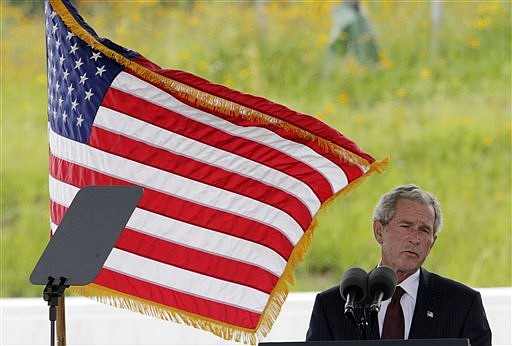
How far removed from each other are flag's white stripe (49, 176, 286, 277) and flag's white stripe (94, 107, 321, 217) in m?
0.25

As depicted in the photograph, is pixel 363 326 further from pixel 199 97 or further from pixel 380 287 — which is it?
pixel 199 97

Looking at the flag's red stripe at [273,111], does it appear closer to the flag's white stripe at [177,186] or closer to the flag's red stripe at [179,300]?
the flag's white stripe at [177,186]

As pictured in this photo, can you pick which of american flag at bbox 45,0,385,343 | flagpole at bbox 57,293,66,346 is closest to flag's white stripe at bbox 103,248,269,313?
american flag at bbox 45,0,385,343

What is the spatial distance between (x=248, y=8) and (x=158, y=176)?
97.1 inches

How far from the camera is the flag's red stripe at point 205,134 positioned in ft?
14.1

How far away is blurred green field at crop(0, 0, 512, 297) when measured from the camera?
643cm

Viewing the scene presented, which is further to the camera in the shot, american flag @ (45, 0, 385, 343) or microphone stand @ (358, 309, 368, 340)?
american flag @ (45, 0, 385, 343)

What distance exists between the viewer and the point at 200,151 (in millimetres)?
4344

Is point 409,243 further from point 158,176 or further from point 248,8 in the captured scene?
point 248,8

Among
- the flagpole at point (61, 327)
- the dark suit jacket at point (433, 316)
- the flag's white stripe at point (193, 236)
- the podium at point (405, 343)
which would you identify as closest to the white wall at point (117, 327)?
the flag's white stripe at point (193, 236)

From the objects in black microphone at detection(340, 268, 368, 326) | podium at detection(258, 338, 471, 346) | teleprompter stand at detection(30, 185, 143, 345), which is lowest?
podium at detection(258, 338, 471, 346)

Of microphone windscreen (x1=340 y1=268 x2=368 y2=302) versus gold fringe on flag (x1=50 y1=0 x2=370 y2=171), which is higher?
gold fringe on flag (x1=50 y1=0 x2=370 y2=171)

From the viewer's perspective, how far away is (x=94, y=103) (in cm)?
432

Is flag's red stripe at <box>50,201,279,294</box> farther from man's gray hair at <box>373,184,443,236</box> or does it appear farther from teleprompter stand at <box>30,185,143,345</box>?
teleprompter stand at <box>30,185,143,345</box>
